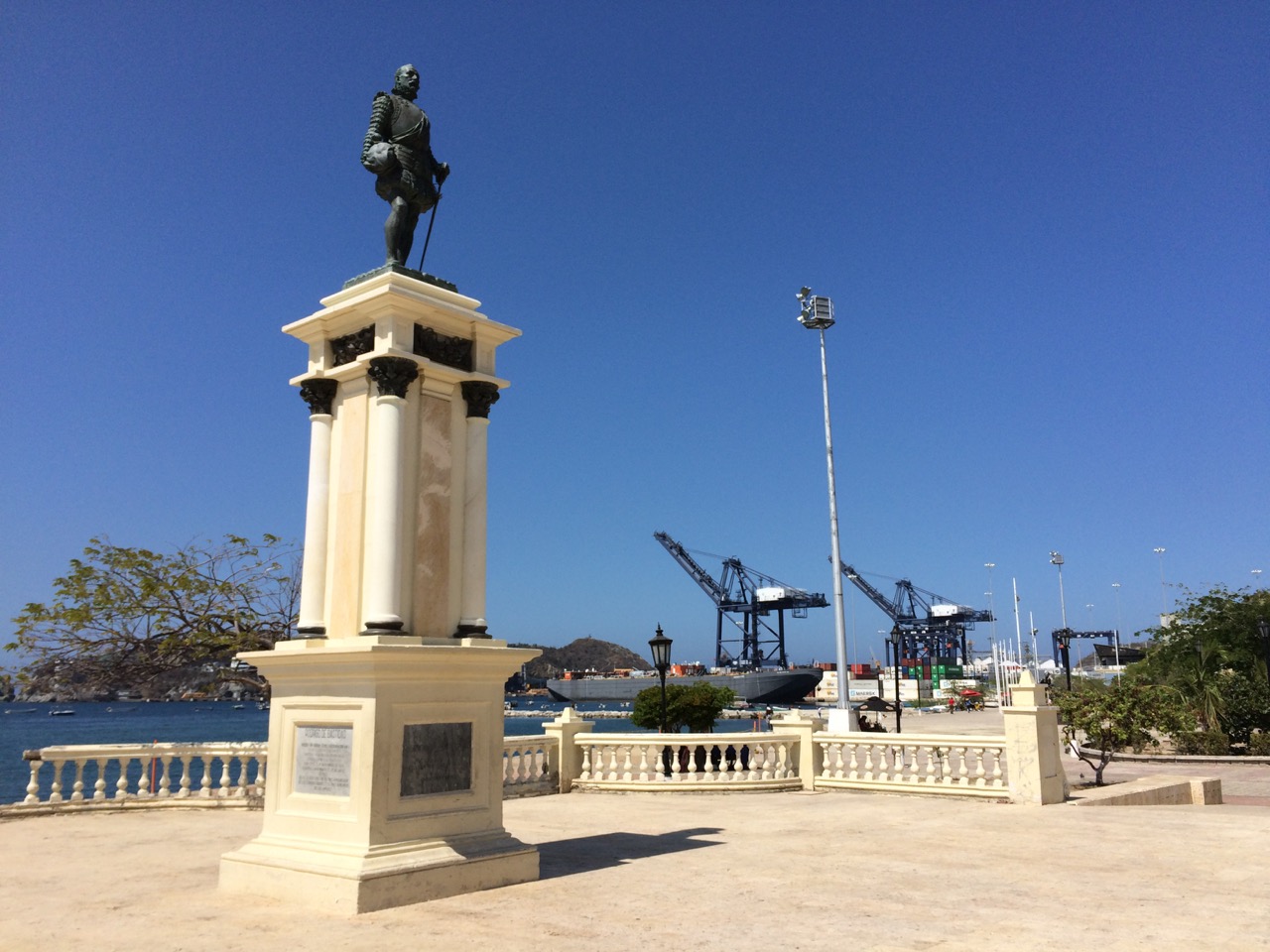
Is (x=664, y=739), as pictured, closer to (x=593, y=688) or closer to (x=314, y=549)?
(x=314, y=549)

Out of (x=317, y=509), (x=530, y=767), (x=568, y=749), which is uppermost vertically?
(x=317, y=509)

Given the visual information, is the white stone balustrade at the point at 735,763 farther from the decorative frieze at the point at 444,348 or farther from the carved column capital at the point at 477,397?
the decorative frieze at the point at 444,348

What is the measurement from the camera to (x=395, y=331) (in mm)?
8594

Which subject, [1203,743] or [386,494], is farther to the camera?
[1203,743]

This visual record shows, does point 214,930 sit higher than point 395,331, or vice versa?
point 395,331

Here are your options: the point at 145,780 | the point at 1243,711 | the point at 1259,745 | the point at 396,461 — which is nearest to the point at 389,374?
the point at 396,461

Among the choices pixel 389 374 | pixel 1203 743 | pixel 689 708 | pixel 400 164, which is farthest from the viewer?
pixel 1203 743

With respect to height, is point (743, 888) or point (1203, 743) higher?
point (743, 888)

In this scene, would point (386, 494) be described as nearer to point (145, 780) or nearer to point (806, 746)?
point (145, 780)

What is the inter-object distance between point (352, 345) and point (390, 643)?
291 cm

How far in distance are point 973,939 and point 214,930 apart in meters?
5.02

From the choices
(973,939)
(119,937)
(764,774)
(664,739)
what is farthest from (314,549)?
(764,774)

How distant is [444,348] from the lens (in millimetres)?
9055

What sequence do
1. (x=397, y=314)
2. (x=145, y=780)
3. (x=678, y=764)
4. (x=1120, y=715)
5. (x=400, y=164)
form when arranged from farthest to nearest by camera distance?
(x=1120, y=715) < (x=678, y=764) < (x=145, y=780) < (x=400, y=164) < (x=397, y=314)
